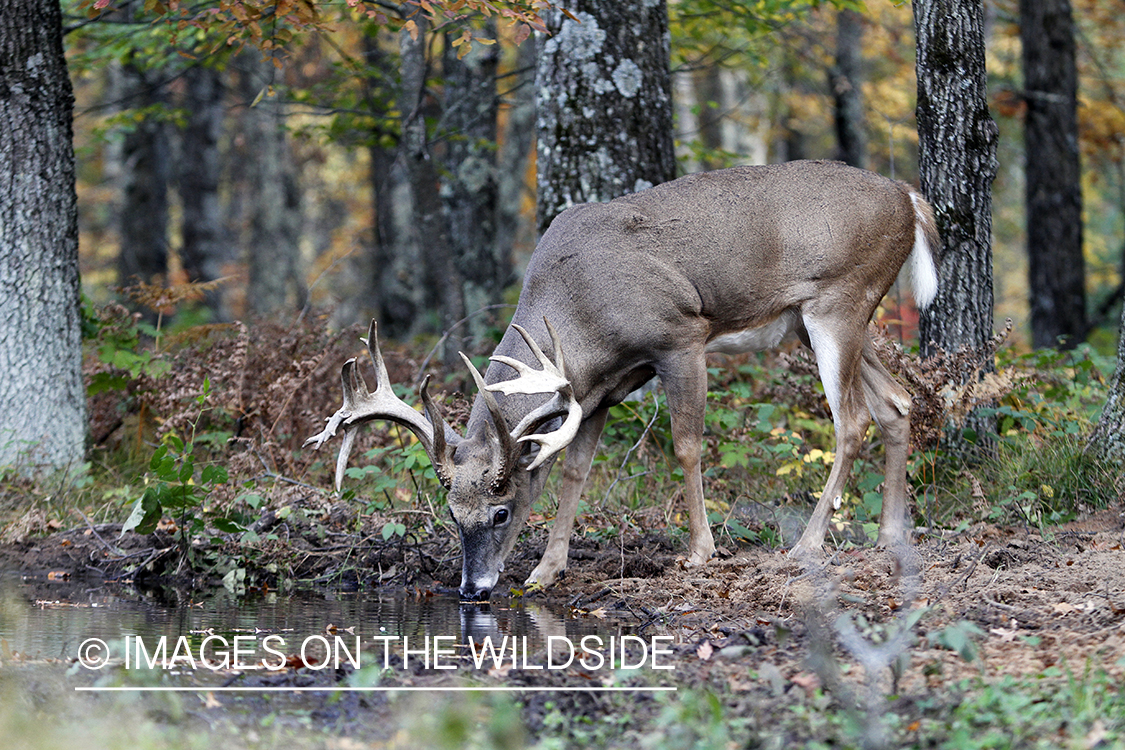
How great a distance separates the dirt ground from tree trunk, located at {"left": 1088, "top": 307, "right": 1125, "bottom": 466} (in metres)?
0.39

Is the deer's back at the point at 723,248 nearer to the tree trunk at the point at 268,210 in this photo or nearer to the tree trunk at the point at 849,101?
the tree trunk at the point at 849,101

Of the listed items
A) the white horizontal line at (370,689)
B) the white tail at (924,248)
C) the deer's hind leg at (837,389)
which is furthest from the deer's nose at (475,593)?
the white tail at (924,248)

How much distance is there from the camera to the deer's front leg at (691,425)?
6129mm

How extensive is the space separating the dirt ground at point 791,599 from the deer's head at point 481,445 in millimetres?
444

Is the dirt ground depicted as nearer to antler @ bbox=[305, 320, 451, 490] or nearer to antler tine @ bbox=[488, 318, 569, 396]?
antler @ bbox=[305, 320, 451, 490]

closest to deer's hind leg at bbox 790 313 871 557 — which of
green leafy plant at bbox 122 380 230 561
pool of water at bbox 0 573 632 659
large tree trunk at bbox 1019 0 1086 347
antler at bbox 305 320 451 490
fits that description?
pool of water at bbox 0 573 632 659

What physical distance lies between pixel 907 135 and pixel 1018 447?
683 inches

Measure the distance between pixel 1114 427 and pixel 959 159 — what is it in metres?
1.95

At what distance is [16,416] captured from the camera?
7.39 meters

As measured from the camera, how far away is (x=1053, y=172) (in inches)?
522

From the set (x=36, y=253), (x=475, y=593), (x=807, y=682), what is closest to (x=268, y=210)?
(x=36, y=253)

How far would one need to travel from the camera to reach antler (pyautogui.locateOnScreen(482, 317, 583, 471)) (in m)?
5.54

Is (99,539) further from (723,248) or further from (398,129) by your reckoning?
(398,129)

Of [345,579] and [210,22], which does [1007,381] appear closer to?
[345,579]
